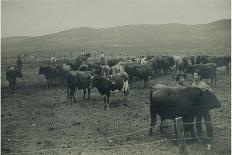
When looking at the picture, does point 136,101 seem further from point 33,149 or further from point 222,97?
point 33,149

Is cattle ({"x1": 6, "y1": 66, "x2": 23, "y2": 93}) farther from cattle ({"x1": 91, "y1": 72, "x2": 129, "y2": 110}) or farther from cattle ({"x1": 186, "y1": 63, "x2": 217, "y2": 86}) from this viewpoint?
cattle ({"x1": 186, "y1": 63, "x2": 217, "y2": 86})

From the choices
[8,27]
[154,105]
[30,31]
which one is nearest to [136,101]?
[154,105]

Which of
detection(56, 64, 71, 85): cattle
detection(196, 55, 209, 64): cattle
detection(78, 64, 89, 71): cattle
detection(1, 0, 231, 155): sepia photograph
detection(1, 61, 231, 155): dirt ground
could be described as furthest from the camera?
detection(196, 55, 209, 64): cattle

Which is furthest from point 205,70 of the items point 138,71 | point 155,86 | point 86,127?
point 86,127

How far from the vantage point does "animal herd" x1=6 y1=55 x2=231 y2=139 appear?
8820mm

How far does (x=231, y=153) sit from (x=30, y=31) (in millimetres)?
6396

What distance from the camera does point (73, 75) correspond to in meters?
13.8

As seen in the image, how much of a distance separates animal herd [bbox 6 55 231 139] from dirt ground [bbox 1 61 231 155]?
1.62 feet

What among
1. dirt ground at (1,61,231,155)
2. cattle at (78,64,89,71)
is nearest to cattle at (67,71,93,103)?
dirt ground at (1,61,231,155)

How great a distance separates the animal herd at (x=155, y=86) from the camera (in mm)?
8820

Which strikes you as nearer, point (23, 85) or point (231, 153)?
point (231, 153)

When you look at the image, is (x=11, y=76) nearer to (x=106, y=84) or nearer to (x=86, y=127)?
(x=106, y=84)

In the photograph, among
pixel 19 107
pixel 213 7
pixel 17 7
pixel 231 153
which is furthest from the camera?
pixel 19 107

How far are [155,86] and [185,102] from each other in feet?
3.01
